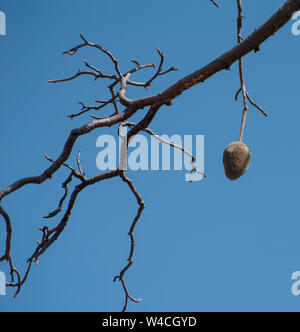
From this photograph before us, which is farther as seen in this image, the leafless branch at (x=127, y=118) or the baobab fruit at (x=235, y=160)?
the baobab fruit at (x=235, y=160)

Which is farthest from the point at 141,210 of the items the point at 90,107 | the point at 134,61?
the point at 134,61

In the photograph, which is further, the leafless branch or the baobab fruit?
the baobab fruit

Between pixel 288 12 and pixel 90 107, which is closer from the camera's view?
pixel 288 12

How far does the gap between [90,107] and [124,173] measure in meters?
0.75

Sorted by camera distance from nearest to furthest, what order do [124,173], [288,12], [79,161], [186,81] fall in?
[288,12] < [186,81] < [124,173] < [79,161]

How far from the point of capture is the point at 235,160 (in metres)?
2.21

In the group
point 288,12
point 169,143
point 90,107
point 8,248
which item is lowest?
point 8,248

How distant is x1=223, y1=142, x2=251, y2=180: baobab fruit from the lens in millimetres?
2213

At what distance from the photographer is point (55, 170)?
179 cm

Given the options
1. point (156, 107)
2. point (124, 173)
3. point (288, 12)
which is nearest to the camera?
point (288, 12)

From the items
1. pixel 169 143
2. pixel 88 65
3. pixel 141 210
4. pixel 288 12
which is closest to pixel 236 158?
pixel 169 143

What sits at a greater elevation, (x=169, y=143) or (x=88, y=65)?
(x=88, y=65)

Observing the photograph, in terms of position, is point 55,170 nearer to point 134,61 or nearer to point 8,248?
point 8,248

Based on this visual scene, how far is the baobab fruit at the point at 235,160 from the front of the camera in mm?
2213
